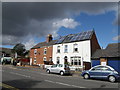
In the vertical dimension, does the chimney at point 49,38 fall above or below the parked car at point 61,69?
above

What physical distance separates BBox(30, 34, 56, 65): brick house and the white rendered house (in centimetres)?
228

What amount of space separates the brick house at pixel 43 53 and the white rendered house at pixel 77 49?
2277 millimetres

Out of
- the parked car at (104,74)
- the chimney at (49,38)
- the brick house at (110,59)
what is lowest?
the parked car at (104,74)

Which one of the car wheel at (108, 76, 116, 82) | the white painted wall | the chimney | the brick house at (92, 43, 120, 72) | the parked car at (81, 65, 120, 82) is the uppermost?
the chimney

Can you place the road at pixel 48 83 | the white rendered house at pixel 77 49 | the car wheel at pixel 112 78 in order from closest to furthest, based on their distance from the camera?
1. the road at pixel 48 83
2. the car wheel at pixel 112 78
3. the white rendered house at pixel 77 49

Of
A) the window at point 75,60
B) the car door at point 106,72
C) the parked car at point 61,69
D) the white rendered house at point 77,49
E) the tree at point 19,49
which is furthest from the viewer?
the tree at point 19,49

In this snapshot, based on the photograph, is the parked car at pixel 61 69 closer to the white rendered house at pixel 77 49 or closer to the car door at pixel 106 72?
the white rendered house at pixel 77 49

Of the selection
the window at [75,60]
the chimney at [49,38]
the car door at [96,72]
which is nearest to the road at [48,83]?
the car door at [96,72]

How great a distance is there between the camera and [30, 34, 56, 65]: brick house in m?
32.1

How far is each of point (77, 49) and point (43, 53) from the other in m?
11.2

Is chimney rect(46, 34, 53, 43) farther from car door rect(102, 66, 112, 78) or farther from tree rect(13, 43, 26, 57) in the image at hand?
tree rect(13, 43, 26, 57)

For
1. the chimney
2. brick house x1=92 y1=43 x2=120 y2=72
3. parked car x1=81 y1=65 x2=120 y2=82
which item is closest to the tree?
the chimney

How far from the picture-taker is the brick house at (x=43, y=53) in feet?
105

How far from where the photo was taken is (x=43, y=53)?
111 ft
